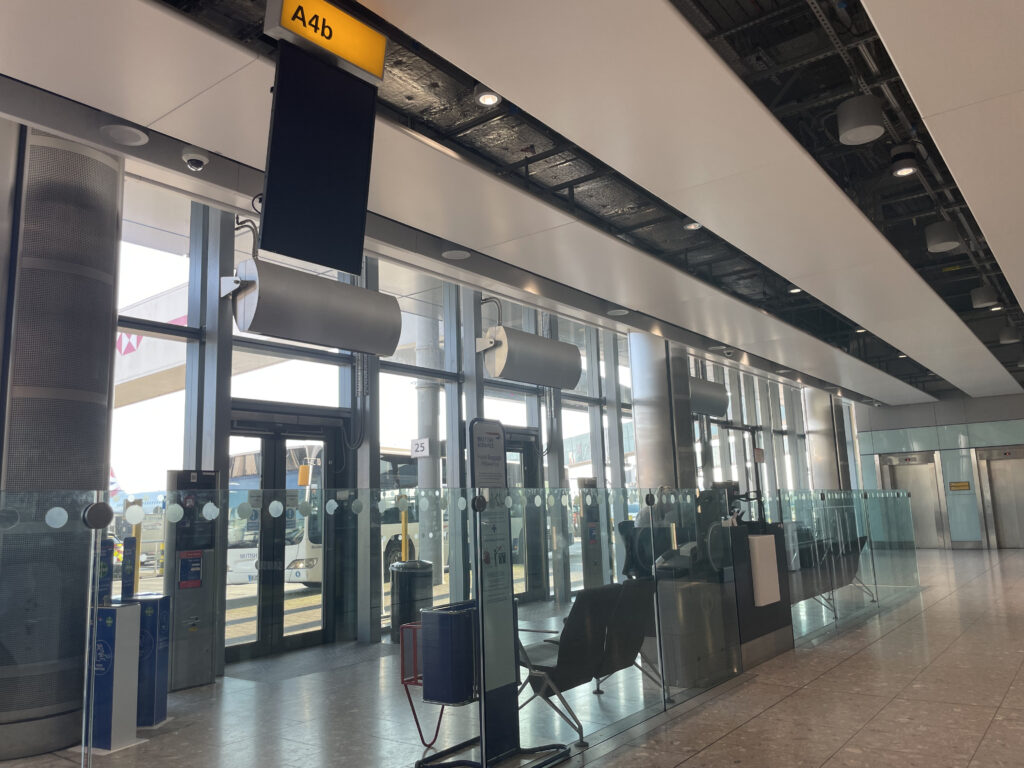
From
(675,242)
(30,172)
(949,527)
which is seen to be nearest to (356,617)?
(30,172)

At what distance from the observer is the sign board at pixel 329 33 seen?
9.72 feet

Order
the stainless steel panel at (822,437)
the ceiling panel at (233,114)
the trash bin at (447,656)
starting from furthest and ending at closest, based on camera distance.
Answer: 1. the stainless steel panel at (822,437)
2. the trash bin at (447,656)
3. the ceiling panel at (233,114)

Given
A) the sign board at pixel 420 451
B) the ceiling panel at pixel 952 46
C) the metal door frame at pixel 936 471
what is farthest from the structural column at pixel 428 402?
the metal door frame at pixel 936 471

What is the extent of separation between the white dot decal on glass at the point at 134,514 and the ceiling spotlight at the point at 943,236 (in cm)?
649

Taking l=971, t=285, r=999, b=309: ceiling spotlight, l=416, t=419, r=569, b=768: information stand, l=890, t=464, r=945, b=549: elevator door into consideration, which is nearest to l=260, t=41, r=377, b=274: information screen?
l=416, t=419, r=569, b=768: information stand

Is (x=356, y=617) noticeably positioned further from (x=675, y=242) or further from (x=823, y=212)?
(x=675, y=242)

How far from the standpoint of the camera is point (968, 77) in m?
3.77

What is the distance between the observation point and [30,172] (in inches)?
174

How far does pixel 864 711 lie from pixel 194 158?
5248 millimetres

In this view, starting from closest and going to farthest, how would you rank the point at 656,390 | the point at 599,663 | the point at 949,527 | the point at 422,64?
the point at 422,64 < the point at 599,663 < the point at 656,390 < the point at 949,527

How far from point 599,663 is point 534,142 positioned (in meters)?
3.37

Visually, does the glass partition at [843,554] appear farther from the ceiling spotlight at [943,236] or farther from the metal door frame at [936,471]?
the metal door frame at [936,471]

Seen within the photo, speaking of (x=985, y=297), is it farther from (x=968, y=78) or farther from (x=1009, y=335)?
(x=968, y=78)

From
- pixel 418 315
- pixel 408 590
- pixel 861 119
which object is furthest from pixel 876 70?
pixel 418 315
